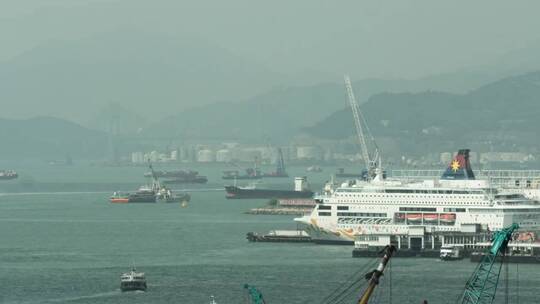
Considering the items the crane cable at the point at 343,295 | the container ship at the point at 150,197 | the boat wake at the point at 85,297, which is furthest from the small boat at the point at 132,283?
the container ship at the point at 150,197

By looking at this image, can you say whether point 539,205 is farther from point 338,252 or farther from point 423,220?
point 338,252

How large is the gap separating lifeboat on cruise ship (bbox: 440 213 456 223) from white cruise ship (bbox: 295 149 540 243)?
36mm

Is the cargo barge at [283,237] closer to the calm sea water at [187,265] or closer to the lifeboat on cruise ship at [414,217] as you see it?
the calm sea water at [187,265]

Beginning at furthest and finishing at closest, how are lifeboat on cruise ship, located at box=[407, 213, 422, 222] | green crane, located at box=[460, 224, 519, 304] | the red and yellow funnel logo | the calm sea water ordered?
the red and yellow funnel logo < lifeboat on cruise ship, located at box=[407, 213, 422, 222] < the calm sea water < green crane, located at box=[460, 224, 519, 304]

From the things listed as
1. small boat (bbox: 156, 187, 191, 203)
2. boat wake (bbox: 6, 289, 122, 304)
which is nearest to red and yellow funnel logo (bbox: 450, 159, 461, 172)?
boat wake (bbox: 6, 289, 122, 304)

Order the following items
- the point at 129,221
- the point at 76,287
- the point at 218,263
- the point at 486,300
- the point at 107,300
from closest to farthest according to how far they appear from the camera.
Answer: the point at 486,300 < the point at 107,300 < the point at 76,287 < the point at 218,263 < the point at 129,221

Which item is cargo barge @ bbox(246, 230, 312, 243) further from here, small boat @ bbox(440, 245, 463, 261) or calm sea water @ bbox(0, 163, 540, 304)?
small boat @ bbox(440, 245, 463, 261)

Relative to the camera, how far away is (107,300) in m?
43.5

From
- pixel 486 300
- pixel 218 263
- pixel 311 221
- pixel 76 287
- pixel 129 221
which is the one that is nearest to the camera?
pixel 486 300

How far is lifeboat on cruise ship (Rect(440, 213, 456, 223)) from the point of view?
59.9 m

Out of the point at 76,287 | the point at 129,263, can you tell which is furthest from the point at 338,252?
the point at 76,287

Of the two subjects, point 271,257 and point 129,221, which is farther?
point 129,221

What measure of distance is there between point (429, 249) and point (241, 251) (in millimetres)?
6761

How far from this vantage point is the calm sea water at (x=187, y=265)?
4453cm
